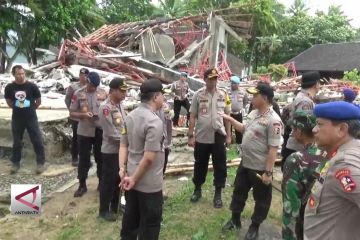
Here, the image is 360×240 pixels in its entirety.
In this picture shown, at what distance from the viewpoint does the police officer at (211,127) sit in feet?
17.3

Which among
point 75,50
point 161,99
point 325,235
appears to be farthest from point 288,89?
point 325,235

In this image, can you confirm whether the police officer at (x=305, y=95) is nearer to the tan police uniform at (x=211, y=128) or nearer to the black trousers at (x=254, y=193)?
the black trousers at (x=254, y=193)

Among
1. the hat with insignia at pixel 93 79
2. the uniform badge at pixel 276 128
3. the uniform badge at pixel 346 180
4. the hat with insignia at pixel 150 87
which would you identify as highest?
the hat with insignia at pixel 93 79

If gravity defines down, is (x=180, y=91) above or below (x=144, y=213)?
above

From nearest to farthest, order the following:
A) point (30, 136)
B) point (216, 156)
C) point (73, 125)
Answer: point (216, 156)
point (30, 136)
point (73, 125)

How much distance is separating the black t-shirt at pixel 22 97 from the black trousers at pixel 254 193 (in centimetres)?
387

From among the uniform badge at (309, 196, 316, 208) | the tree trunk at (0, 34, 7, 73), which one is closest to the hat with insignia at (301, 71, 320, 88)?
the uniform badge at (309, 196, 316, 208)

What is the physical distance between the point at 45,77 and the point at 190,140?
1042 centimetres

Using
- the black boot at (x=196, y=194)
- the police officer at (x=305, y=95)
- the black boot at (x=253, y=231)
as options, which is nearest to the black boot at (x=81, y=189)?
the black boot at (x=196, y=194)

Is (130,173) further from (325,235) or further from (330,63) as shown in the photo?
(330,63)

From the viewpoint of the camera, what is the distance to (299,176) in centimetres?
302

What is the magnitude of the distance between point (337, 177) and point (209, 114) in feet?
10.7

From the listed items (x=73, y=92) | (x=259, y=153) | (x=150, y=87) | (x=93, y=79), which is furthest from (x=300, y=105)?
(x=73, y=92)

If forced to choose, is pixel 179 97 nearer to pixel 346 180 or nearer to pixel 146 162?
pixel 146 162
